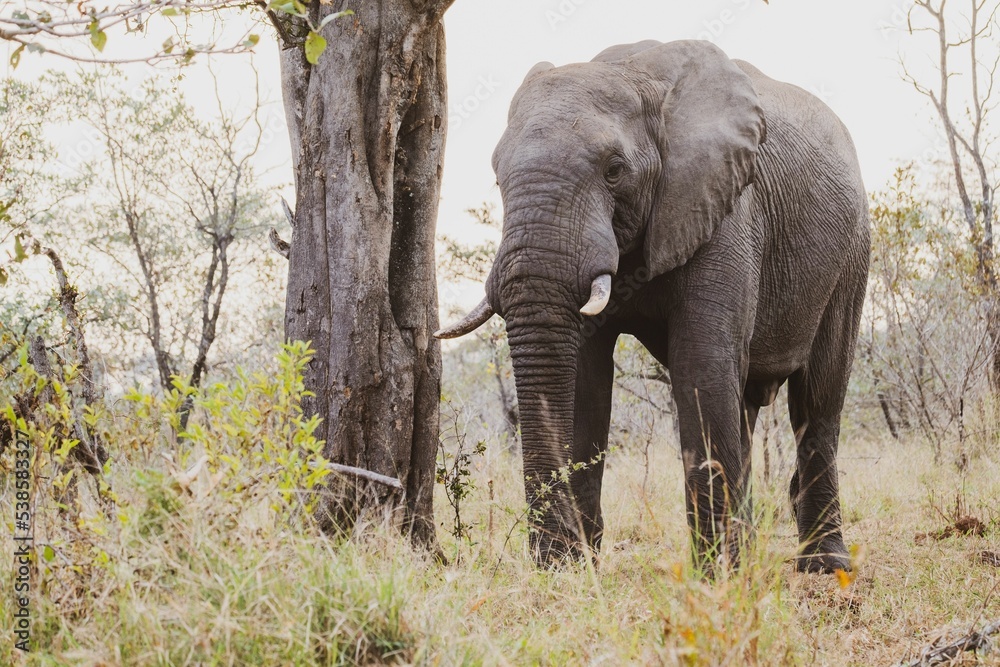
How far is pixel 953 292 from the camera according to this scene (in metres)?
12.1

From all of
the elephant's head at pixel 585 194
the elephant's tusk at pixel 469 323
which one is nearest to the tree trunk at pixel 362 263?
the elephant's tusk at pixel 469 323

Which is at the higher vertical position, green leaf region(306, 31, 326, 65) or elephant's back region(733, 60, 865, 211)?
elephant's back region(733, 60, 865, 211)

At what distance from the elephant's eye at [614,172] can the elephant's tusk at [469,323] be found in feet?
2.98

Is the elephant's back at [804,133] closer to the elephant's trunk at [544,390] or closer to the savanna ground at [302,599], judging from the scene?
the elephant's trunk at [544,390]

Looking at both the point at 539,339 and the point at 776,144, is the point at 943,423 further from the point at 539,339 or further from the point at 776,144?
the point at 539,339

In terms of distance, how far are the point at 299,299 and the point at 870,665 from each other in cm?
309

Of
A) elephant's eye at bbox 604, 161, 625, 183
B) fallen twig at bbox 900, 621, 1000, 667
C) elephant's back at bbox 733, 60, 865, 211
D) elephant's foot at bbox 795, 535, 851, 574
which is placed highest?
elephant's back at bbox 733, 60, 865, 211

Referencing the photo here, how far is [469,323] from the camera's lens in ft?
17.6

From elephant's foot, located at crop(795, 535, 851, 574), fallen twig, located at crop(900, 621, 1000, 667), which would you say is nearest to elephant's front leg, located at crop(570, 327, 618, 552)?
elephant's foot, located at crop(795, 535, 851, 574)

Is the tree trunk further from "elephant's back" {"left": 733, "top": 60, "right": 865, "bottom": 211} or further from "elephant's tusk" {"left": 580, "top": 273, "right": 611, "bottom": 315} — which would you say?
"elephant's back" {"left": 733, "top": 60, "right": 865, "bottom": 211}

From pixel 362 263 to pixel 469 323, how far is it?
670 mm

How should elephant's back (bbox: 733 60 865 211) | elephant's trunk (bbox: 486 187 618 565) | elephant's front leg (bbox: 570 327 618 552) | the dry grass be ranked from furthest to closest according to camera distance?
elephant's back (bbox: 733 60 865 211), elephant's front leg (bbox: 570 327 618 552), elephant's trunk (bbox: 486 187 618 565), the dry grass

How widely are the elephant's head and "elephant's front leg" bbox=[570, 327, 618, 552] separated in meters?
0.38

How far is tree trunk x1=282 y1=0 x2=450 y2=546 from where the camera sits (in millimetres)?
5016
